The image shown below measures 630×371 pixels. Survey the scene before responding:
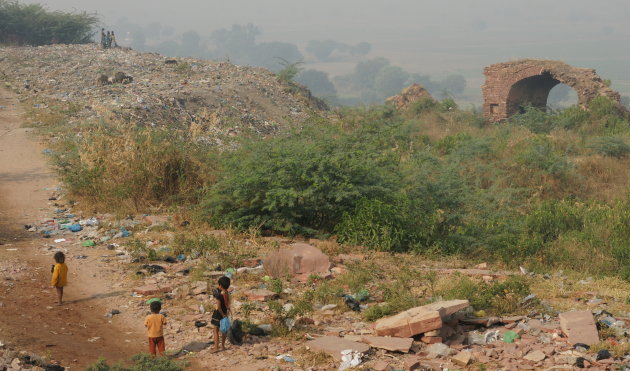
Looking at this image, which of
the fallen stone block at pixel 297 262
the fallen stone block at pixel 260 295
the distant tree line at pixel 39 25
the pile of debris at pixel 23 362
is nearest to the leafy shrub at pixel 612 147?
the fallen stone block at pixel 297 262

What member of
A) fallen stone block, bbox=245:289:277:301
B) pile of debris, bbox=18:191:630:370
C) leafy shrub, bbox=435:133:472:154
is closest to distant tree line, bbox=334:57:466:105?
leafy shrub, bbox=435:133:472:154

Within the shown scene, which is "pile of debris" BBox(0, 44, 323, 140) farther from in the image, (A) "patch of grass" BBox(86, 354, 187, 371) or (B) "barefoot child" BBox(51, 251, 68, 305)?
(A) "patch of grass" BBox(86, 354, 187, 371)

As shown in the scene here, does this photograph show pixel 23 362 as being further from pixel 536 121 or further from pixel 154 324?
pixel 536 121

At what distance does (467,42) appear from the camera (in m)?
195

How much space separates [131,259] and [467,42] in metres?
198

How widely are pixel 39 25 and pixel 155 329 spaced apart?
30.8 metres

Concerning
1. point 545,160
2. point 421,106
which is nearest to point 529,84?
point 421,106

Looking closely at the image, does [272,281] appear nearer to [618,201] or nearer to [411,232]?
[411,232]

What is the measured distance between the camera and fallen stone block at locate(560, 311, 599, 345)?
17.0ft

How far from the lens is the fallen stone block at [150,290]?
21.1 ft

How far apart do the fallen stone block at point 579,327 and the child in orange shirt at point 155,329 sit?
3110mm

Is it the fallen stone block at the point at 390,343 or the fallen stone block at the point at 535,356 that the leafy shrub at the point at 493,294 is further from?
the fallen stone block at the point at 390,343

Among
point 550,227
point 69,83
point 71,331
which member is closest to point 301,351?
point 71,331

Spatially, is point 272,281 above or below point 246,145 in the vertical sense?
below
